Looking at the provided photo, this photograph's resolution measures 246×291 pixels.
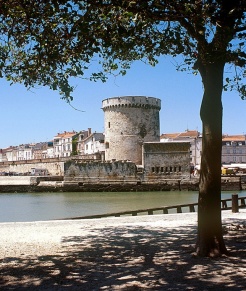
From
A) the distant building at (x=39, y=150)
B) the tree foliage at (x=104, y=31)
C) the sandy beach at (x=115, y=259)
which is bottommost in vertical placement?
the sandy beach at (x=115, y=259)

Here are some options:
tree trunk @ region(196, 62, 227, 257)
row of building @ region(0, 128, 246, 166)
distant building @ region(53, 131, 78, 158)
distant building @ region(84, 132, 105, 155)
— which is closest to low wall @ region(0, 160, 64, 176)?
→ row of building @ region(0, 128, 246, 166)

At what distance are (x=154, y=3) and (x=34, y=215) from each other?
652 inches

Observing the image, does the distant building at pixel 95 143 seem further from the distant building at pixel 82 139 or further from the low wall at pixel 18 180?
the low wall at pixel 18 180

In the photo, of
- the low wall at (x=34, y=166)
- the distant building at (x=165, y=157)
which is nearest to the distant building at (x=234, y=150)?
the distant building at (x=165, y=157)

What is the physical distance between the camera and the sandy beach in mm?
4711

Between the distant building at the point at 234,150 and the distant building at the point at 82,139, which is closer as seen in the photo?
the distant building at the point at 234,150

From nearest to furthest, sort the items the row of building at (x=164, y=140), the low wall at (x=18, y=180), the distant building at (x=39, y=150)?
the low wall at (x=18, y=180)
the row of building at (x=164, y=140)
the distant building at (x=39, y=150)

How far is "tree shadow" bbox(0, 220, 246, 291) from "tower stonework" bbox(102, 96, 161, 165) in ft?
117

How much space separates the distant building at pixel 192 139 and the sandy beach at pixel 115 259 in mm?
62654

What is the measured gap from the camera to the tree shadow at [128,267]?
4648mm

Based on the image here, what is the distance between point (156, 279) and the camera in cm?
483

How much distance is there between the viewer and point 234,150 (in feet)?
234

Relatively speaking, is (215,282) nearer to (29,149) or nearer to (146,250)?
(146,250)

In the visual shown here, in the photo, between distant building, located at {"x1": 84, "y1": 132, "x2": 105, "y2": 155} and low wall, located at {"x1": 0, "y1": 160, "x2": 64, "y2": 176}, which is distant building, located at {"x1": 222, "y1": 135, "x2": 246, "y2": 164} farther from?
low wall, located at {"x1": 0, "y1": 160, "x2": 64, "y2": 176}
